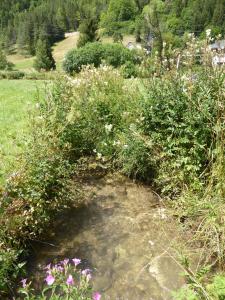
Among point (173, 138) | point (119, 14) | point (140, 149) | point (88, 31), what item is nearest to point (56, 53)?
point (119, 14)

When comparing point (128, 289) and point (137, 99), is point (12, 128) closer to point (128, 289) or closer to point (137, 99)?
point (137, 99)

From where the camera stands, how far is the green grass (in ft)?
14.0

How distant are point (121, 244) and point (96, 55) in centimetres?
2527

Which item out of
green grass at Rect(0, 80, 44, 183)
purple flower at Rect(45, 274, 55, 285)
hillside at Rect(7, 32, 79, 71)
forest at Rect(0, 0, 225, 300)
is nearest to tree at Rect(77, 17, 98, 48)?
green grass at Rect(0, 80, 44, 183)

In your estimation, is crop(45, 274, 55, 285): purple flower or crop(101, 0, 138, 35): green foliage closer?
crop(45, 274, 55, 285): purple flower

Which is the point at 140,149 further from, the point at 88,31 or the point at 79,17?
the point at 79,17

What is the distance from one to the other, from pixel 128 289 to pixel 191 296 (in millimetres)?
1090

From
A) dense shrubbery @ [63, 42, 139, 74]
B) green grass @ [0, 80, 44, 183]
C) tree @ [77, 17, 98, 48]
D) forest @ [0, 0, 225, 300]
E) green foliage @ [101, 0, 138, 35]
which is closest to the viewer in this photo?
forest @ [0, 0, 225, 300]

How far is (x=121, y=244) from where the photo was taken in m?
3.96

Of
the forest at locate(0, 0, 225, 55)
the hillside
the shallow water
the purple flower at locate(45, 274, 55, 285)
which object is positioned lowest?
the hillside

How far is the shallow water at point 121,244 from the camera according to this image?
11.2 feet

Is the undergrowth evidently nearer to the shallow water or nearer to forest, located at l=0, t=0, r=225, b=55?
the shallow water

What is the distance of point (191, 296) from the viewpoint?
2371mm

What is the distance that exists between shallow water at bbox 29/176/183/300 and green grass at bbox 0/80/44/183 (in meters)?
0.96
